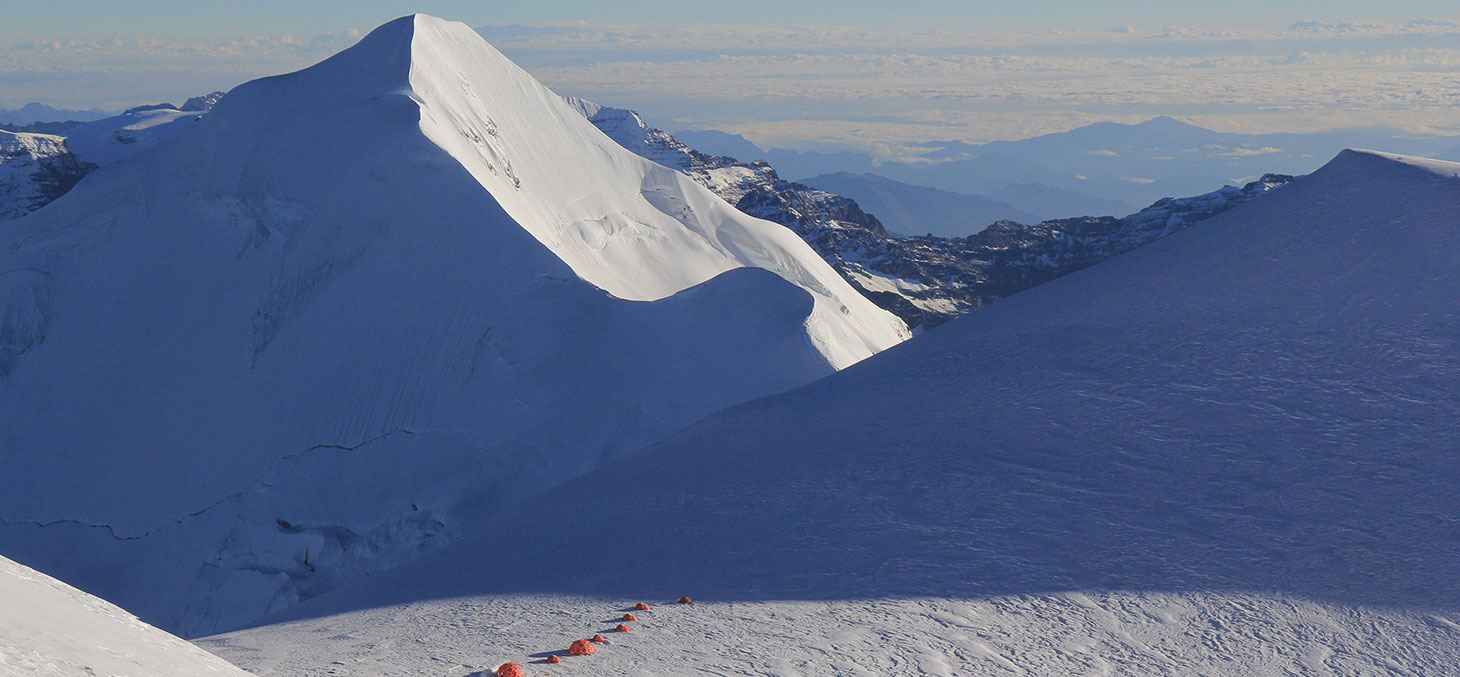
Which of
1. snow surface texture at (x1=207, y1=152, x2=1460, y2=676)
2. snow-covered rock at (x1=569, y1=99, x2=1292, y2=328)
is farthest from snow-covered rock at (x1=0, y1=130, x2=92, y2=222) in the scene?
snow surface texture at (x1=207, y1=152, x2=1460, y2=676)

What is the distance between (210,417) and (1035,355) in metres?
26.6

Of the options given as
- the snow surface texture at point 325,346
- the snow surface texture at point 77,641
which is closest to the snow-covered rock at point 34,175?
the snow surface texture at point 325,346

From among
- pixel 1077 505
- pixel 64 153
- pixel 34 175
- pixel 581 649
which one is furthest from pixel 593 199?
pixel 64 153

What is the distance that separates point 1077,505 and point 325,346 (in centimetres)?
2635

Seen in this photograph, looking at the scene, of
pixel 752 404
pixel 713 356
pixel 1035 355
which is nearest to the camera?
pixel 1035 355

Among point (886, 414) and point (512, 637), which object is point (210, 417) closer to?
point (886, 414)

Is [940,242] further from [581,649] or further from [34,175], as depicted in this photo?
[581,649]

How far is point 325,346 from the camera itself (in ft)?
114

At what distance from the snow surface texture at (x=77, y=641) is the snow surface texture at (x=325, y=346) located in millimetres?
20227

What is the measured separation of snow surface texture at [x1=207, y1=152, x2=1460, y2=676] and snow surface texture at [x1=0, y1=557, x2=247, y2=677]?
6.90 ft

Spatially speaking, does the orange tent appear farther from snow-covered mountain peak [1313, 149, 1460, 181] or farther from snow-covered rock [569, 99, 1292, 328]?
snow-covered rock [569, 99, 1292, 328]

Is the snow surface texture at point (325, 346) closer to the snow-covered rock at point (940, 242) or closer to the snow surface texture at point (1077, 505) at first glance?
the snow surface texture at point (1077, 505)

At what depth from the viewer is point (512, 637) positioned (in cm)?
1264

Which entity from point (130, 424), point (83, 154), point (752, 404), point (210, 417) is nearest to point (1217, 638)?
point (752, 404)
